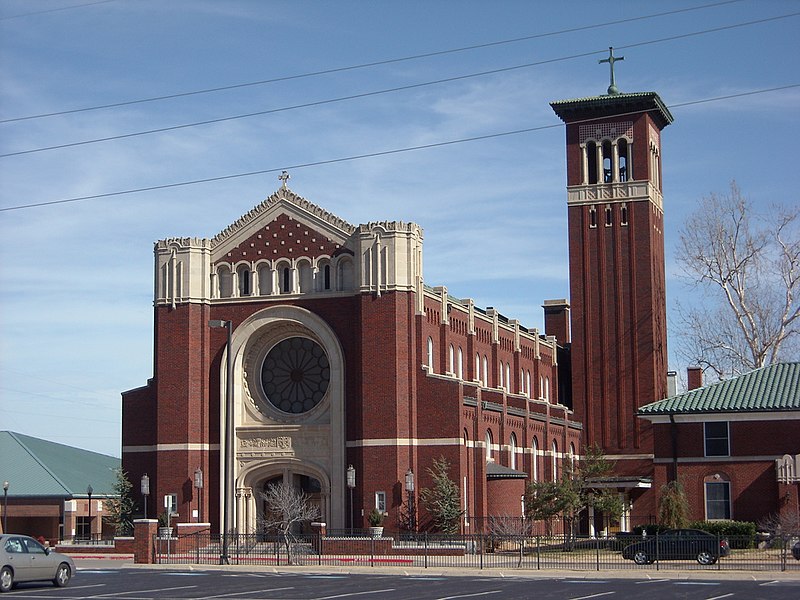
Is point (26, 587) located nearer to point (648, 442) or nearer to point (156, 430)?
point (156, 430)

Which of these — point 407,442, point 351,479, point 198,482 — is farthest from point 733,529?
point 198,482

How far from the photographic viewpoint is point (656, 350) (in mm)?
90000

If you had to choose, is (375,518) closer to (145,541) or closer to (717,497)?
(145,541)

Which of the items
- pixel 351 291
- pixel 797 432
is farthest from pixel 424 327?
pixel 797 432

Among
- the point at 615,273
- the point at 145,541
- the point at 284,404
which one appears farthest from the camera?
the point at 615,273

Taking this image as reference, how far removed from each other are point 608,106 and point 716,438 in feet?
123

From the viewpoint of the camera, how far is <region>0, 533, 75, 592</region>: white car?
3456cm

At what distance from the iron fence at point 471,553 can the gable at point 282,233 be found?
16.1 meters

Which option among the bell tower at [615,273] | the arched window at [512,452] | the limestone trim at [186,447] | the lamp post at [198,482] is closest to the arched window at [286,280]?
the limestone trim at [186,447]

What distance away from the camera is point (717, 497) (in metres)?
60.6

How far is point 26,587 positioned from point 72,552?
2470 centimetres

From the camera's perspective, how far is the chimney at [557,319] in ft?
350

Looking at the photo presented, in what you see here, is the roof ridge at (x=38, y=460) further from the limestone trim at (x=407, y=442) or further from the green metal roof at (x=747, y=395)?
the green metal roof at (x=747, y=395)

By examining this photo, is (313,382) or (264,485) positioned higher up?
(313,382)
